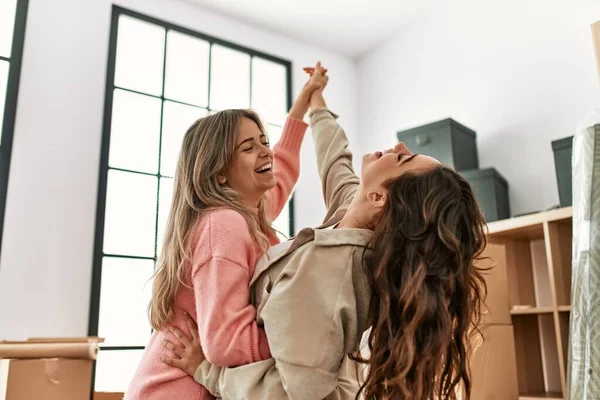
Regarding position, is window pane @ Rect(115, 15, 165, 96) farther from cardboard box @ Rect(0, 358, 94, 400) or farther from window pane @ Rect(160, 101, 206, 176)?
cardboard box @ Rect(0, 358, 94, 400)

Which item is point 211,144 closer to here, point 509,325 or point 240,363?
point 240,363

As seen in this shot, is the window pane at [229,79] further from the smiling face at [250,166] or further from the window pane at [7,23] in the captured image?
the smiling face at [250,166]

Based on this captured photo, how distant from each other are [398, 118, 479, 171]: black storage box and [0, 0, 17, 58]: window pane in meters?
2.10

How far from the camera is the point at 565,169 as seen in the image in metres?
2.48

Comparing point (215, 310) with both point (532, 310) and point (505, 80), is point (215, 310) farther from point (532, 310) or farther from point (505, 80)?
point (505, 80)

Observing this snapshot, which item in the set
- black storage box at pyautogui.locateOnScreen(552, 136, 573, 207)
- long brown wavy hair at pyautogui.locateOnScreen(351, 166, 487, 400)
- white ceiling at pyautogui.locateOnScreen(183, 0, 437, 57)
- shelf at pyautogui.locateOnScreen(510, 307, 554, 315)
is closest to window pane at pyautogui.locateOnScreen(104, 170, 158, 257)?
white ceiling at pyautogui.locateOnScreen(183, 0, 437, 57)

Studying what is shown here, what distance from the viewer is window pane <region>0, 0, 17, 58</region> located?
2906mm

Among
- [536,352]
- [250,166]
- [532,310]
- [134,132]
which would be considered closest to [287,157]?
[250,166]

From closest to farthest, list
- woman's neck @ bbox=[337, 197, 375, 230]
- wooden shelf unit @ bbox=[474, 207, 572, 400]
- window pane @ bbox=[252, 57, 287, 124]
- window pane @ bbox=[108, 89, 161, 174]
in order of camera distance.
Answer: woman's neck @ bbox=[337, 197, 375, 230] → wooden shelf unit @ bbox=[474, 207, 572, 400] → window pane @ bbox=[108, 89, 161, 174] → window pane @ bbox=[252, 57, 287, 124]

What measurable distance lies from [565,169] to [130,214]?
2128 mm

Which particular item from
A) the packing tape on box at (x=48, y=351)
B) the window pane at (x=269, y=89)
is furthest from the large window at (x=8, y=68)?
the window pane at (x=269, y=89)

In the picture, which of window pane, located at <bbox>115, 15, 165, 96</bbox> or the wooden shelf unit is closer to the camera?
the wooden shelf unit

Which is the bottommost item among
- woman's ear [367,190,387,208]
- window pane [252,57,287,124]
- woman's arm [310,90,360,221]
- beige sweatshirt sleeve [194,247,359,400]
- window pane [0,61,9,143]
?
beige sweatshirt sleeve [194,247,359,400]

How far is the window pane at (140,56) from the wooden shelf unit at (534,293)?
201 centimetres
